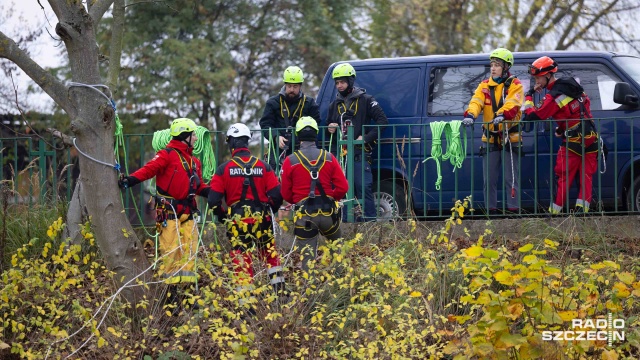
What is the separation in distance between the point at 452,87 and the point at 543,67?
3.85ft

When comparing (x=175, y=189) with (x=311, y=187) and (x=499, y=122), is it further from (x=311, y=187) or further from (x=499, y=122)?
(x=499, y=122)

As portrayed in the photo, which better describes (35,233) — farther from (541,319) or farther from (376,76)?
(541,319)

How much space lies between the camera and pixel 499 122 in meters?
11.1

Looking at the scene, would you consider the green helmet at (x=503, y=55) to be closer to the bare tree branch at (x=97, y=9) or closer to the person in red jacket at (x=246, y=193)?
the person in red jacket at (x=246, y=193)

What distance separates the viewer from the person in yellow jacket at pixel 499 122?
1115 centimetres

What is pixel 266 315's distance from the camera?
8.84 metres

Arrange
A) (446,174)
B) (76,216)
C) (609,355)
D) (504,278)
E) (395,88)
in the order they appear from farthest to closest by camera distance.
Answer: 1. (395,88)
2. (446,174)
3. (76,216)
4. (609,355)
5. (504,278)

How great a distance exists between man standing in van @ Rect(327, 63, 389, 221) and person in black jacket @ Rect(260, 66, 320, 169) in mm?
304

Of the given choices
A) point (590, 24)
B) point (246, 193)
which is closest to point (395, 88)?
point (246, 193)

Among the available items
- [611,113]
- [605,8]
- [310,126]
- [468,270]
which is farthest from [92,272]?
[605,8]

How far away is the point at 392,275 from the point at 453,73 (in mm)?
3877

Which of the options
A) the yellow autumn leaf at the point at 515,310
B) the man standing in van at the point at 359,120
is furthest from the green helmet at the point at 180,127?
the yellow autumn leaf at the point at 515,310

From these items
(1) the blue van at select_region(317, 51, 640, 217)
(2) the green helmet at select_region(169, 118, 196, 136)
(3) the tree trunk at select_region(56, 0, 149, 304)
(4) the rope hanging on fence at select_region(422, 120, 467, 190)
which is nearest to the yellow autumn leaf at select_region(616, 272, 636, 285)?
(1) the blue van at select_region(317, 51, 640, 217)

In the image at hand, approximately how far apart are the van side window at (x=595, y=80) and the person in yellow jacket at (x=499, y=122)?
652mm
